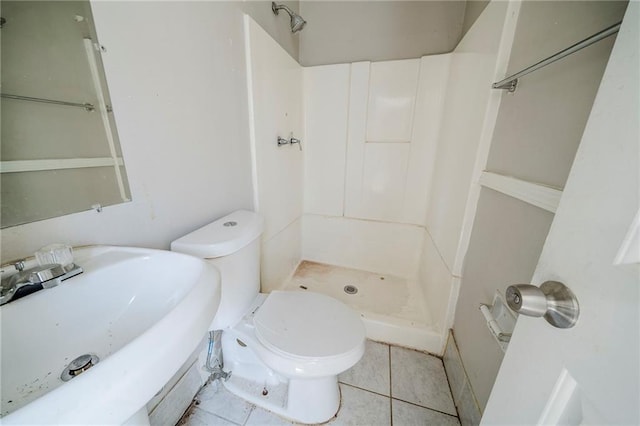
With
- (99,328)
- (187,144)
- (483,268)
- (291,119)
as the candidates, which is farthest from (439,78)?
(99,328)

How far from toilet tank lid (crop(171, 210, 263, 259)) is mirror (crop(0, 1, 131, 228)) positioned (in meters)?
0.22

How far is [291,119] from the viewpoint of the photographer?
150 centimetres

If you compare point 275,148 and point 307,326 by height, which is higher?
point 275,148

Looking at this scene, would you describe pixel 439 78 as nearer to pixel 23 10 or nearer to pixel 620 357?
pixel 620 357

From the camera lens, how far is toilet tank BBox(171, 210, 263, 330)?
28.3 inches

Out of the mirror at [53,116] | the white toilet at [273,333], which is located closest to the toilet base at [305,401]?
the white toilet at [273,333]

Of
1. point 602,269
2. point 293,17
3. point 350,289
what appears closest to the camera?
point 602,269

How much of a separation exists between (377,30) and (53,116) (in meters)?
1.70

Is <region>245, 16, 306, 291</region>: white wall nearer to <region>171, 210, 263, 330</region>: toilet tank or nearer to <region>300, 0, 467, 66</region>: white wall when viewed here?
<region>300, 0, 467, 66</region>: white wall

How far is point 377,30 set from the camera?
1.48 m

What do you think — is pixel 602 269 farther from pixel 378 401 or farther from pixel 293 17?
pixel 293 17

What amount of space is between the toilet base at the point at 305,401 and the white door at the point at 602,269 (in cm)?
76

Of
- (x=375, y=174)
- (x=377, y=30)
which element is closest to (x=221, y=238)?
(x=375, y=174)

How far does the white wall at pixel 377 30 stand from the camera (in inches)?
54.3
